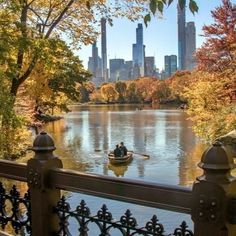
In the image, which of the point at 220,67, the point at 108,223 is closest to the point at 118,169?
the point at 220,67

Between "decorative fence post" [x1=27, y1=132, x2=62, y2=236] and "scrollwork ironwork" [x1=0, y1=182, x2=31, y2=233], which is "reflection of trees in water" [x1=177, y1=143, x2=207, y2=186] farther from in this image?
"decorative fence post" [x1=27, y1=132, x2=62, y2=236]

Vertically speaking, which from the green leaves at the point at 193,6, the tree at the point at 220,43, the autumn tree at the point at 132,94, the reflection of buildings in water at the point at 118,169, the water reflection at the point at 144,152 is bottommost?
the reflection of buildings in water at the point at 118,169

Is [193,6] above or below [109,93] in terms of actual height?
above

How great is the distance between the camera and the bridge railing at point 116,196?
2.60 metres

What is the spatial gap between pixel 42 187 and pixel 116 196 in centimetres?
73

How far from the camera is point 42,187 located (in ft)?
12.0

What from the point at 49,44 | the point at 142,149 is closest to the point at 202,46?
the point at 142,149

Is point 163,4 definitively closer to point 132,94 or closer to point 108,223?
point 108,223

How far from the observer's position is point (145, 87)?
13750cm

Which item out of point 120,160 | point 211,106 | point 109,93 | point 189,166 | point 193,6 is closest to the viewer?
point 193,6

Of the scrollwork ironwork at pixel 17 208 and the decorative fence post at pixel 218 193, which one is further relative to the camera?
the scrollwork ironwork at pixel 17 208

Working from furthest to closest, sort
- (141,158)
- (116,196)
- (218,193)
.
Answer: (141,158) → (116,196) → (218,193)

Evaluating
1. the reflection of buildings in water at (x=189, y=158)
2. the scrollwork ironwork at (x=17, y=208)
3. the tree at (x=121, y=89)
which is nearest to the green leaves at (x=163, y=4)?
the scrollwork ironwork at (x=17, y=208)

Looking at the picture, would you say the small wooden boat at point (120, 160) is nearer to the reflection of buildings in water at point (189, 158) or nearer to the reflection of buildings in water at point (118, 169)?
the reflection of buildings in water at point (118, 169)
